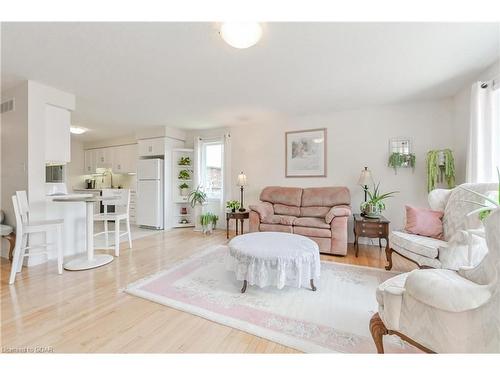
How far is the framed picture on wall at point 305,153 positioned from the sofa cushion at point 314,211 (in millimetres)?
695

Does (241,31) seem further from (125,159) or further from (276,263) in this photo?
(125,159)

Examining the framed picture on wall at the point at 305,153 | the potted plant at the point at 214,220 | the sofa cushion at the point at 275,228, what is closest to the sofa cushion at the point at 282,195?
the framed picture on wall at the point at 305,153

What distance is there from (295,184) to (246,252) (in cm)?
254

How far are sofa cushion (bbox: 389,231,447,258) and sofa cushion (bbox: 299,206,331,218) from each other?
49.1 inches

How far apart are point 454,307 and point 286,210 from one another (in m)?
3.08

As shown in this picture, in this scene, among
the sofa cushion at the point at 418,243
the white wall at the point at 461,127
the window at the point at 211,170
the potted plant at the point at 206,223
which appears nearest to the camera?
the sofa cushion at the point at 418,243

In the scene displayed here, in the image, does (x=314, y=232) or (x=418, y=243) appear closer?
(x=418, y=243)

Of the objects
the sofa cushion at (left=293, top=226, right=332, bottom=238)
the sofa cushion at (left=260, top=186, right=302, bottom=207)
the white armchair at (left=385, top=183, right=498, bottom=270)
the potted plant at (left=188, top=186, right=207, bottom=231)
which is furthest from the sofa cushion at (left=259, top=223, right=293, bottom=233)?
the potted plant at (left=188, top=186, right=207, bottom=231)

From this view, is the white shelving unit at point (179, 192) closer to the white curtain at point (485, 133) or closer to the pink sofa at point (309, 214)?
the pink sofa at point (309, 214)

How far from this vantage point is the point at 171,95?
126 inches

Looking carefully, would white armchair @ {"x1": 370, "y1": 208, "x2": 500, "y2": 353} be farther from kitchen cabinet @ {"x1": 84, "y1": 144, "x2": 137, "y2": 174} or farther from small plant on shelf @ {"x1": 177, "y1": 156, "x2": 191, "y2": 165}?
kitchen cabinet @ {"x1": 84, "y1": 144, "x2": 137, "y2": 174}

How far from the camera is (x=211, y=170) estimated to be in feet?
17.2

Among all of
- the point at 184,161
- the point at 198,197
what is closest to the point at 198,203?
the point at 198,197

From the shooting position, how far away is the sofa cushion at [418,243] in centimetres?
205
